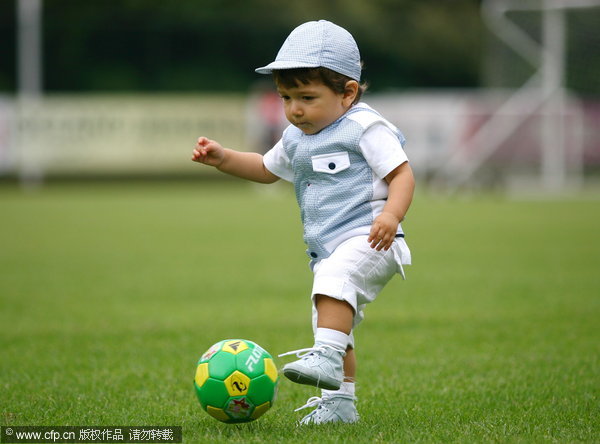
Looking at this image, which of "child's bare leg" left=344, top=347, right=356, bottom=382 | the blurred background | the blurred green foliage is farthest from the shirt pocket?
the blurred green foliage

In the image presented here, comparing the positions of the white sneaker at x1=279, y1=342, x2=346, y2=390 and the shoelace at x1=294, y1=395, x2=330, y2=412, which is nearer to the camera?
the white sneaker at x1=279, y1=342, x2=346, y2=390

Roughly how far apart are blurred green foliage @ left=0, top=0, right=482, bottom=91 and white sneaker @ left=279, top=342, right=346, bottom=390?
28312mm

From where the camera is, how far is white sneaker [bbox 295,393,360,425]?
12.5ft

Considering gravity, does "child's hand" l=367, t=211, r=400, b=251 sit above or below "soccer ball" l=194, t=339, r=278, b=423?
above

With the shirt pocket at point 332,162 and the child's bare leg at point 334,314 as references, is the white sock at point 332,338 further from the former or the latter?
the shirt pocket at point 332,162

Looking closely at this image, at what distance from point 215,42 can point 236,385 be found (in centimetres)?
3083

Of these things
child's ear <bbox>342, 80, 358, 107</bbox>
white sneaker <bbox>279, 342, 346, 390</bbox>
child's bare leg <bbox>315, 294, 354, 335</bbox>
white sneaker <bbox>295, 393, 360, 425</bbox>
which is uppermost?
child's ear <bbox>342, 80, 358, 107</bbox>

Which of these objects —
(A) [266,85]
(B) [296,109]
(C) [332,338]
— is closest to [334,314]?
(C) [332,338]

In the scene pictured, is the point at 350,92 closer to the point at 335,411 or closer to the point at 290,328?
the point at 335,411

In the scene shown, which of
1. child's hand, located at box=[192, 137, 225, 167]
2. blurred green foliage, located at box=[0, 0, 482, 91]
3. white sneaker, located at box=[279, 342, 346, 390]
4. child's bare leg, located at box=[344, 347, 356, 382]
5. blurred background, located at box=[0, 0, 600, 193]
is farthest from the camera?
blurred green foliage, located at box=[0, 0, 482, 91]

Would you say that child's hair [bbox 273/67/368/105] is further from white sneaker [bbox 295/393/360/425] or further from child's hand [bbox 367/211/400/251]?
white sneaker [bbox 295/393/360/425]

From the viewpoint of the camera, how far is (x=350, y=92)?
3891mm

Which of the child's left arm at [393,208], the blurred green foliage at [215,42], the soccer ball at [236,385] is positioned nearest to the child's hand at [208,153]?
the child's left arm at [393,208]

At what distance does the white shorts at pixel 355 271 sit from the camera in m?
3.70
